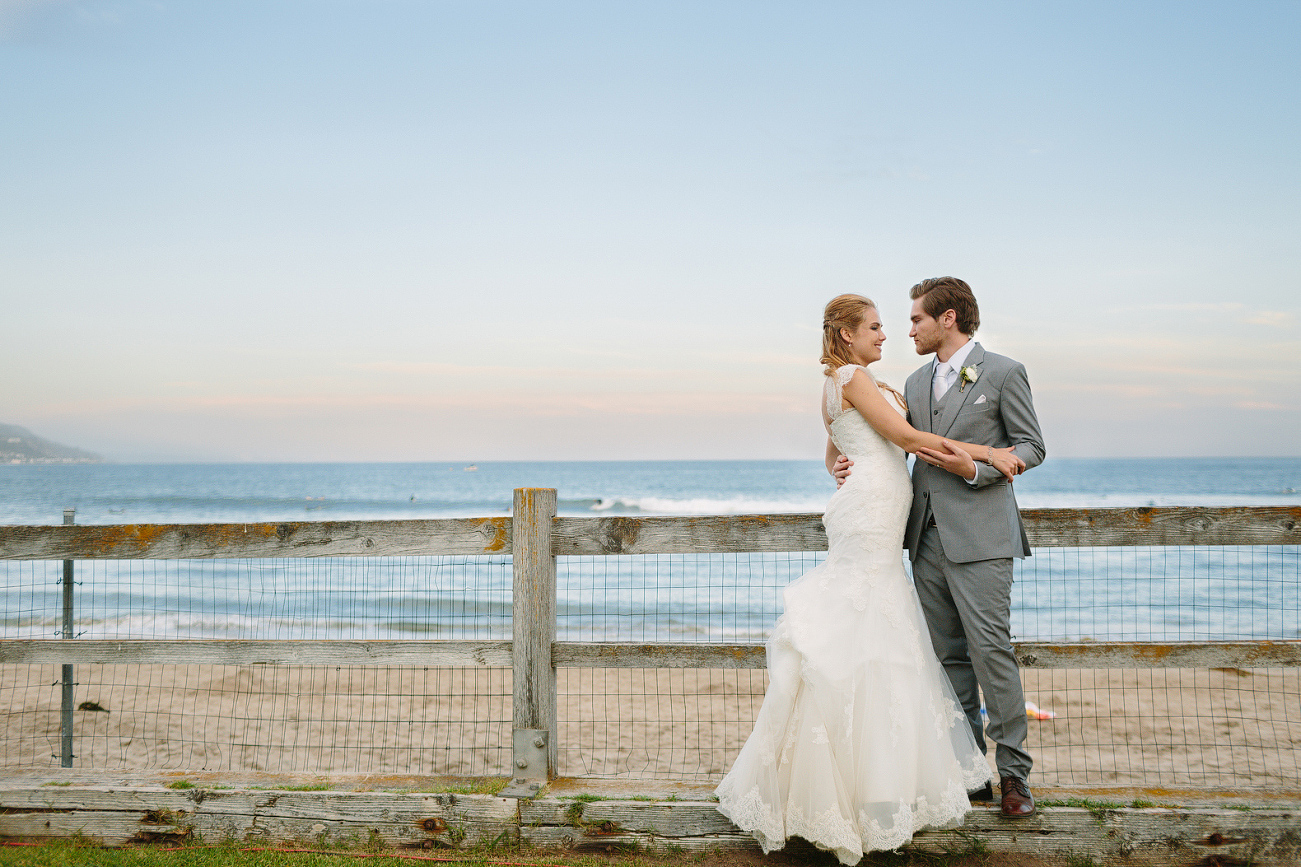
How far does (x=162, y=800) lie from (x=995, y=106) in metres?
14.4

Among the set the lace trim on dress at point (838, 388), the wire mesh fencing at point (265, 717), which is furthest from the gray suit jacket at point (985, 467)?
the wire mesh fencing at point (265, 717)

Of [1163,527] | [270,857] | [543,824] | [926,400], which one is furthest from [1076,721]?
[270,857]

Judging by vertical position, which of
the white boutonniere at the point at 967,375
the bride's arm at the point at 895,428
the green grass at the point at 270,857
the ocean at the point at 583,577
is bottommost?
the ocean at the point at 583,577

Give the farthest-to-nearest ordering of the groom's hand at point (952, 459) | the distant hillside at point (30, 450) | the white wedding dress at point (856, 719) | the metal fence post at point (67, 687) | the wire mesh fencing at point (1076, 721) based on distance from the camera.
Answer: the distant hillside at point (30, 450) → the wire mesh fencing at point (1076, 721) → the metal fence post at point (67, 687) → the groom's hand at point (952, 459) → the white wedding dress at point (856, 719)

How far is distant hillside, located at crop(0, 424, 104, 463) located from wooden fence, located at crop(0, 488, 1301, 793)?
401 ft

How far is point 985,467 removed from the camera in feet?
9.13

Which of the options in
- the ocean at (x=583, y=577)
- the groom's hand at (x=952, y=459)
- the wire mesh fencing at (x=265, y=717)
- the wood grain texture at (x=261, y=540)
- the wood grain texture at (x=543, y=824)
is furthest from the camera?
the ocean at (x=583, y=577)

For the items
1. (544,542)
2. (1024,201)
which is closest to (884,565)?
(544,542)

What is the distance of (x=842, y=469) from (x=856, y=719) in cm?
93

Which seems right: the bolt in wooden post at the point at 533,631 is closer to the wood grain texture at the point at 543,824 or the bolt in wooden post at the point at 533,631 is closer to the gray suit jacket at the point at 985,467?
the wood grain texture at the point at 543,824

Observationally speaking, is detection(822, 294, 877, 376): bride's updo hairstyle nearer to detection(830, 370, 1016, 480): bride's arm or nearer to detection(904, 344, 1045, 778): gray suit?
detection(830, 370, 1016, 480): bride's arm

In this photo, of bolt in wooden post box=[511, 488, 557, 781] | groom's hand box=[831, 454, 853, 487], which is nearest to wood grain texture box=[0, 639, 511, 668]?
bolt in wooden post box=[511, 488, 557, 781]

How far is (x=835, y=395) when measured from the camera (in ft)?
10.1

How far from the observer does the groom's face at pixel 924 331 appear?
121 inches
